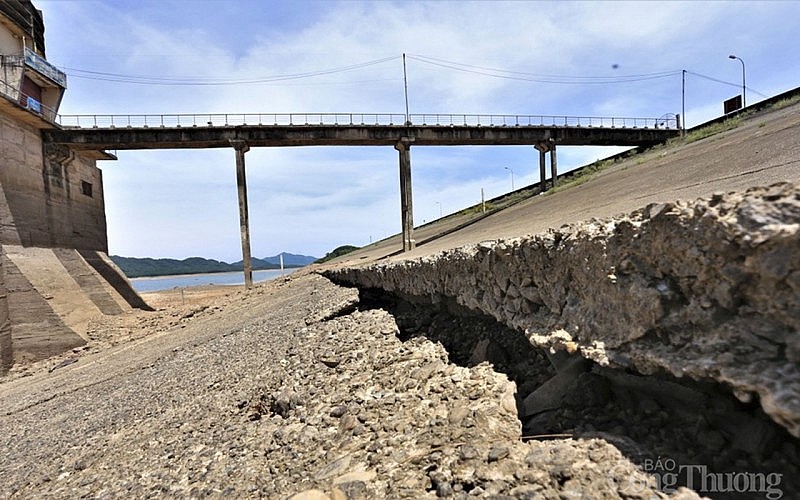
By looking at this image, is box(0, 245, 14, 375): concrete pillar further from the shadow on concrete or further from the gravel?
the gravel

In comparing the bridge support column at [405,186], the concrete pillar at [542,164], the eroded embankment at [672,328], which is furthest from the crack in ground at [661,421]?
the concrete pillar at [542,164]

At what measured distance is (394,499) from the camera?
2211 mm

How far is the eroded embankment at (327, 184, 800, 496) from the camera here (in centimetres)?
151

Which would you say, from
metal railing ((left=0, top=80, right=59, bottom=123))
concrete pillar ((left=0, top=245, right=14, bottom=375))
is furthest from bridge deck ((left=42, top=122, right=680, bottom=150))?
concrete pillar ((left=0, top=245, right=14, bottom=375))

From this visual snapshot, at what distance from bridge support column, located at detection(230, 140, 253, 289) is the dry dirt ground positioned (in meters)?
13.1

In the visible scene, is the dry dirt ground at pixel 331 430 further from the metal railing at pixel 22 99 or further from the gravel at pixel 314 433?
the metal railing at pixel 22 99

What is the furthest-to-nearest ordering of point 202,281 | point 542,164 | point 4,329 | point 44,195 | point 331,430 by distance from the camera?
point 202,281, point 542,164, point 44,195, point 4,329, point 331,430

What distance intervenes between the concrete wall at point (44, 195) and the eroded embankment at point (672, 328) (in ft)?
67.3

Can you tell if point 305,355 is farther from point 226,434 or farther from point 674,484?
point 674,484

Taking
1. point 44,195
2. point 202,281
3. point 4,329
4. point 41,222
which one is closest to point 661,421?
point 4,329

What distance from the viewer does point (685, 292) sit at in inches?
73.7

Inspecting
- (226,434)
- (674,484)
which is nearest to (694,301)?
(674,484)

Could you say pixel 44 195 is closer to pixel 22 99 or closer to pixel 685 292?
pixel 22 99

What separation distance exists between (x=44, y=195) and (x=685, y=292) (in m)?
23.8
